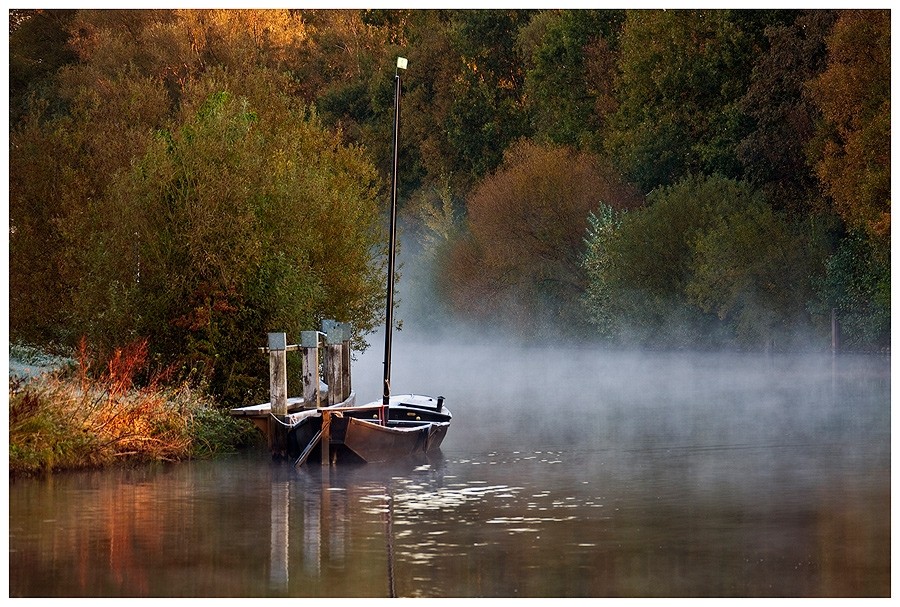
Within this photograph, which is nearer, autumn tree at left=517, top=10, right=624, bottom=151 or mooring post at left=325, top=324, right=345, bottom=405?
mooring post at left=325, top=324, right=345, bottom=405

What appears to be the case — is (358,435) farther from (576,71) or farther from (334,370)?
(576,71)

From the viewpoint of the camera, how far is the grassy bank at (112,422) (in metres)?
21.7

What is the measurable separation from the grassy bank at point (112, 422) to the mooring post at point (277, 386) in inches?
42.2

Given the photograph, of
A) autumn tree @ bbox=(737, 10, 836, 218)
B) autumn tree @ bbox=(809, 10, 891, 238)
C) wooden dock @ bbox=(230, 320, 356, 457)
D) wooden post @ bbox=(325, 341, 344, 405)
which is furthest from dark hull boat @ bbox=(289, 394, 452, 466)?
autumn tree @ bbox=(737, 10, 836, 218)

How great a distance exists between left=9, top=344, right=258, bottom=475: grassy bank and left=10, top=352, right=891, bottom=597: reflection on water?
43 centimetres

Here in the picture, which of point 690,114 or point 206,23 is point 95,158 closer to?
point 206,23

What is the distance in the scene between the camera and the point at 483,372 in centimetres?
4947

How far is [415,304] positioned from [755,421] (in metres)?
39.8

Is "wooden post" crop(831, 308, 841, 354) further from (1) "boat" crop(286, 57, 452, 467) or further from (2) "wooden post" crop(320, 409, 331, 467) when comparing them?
(2) "wooden post" crop(320, 409, 331, 467)

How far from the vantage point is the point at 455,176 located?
73.4m

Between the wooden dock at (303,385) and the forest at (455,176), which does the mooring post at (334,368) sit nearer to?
the wooden dock at (303,385)

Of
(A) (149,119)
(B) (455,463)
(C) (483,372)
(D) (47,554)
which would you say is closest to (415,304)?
(C) (483,372)

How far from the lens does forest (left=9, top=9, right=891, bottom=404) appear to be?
27969mm

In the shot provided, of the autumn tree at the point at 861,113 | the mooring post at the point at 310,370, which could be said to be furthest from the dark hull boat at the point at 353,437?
the autumn tree at the point at 861,113
